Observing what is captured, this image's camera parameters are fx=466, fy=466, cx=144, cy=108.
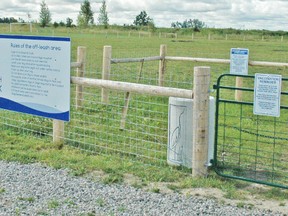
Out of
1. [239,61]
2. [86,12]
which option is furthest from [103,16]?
[239,61]

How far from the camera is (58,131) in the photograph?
24.3ft

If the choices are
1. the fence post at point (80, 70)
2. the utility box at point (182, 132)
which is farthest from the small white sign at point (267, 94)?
the fence post at point (80, 70)

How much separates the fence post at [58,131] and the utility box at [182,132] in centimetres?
197

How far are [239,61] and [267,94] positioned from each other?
205 inches

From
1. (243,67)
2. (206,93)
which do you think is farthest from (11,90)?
(243,67)

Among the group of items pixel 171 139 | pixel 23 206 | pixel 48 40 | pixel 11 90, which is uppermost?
pixel 48 40

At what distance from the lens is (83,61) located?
9.66 meters

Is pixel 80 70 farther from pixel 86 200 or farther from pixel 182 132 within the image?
pixel 86 200

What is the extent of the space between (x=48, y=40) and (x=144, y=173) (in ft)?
8.23

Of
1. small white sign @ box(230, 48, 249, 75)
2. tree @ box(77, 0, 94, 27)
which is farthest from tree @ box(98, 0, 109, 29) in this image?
small white sign @ box(230, 48, 249, 75)

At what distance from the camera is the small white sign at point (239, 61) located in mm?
10320

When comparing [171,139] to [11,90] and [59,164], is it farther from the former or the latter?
[11,90]

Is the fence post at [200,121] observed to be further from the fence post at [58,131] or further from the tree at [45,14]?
the tree at [45,14]

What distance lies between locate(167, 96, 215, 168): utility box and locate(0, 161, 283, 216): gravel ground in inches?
39.8
